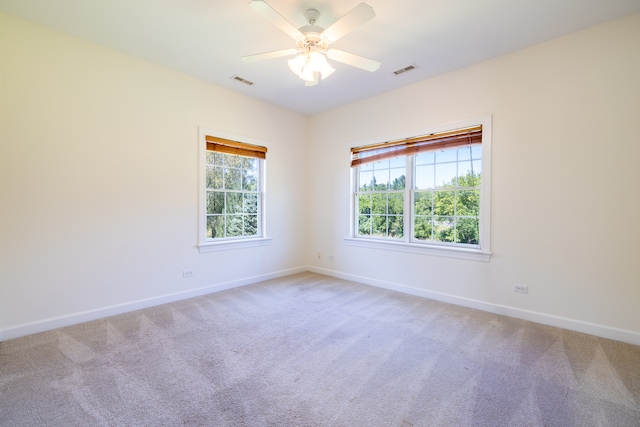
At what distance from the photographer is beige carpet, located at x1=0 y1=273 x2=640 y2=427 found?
1660 mm

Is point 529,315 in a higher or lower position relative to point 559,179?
lower

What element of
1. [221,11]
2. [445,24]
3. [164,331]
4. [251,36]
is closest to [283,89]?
[251,36]

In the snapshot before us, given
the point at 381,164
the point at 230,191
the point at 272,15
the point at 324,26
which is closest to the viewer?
the point at 272,15

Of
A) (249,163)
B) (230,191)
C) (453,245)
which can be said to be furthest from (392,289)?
(249,163)

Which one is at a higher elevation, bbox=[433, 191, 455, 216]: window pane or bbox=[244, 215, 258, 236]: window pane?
bbox=[433, 191, 455, 216]: window pane

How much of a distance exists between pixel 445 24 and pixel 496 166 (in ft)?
5.44

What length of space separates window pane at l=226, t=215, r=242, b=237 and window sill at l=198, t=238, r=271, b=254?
15 cm

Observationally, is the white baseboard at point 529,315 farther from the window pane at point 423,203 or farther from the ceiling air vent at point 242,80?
the ceiling air vent at point 242,80

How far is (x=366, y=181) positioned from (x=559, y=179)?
97.7 inches

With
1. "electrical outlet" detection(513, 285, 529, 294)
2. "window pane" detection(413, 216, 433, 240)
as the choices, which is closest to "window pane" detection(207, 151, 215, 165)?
"window pane" detection(413, 216, 433, 240)

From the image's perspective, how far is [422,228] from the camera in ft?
13.0

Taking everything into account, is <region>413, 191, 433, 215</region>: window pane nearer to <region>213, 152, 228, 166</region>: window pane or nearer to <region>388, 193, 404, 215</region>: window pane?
<region>388, 193, 404, 215</region>: window pane

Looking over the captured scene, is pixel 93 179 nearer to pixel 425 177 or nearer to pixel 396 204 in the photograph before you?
pixel 396 204

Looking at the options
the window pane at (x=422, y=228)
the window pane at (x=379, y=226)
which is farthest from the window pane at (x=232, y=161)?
the window pane at (x=422, y=228)
